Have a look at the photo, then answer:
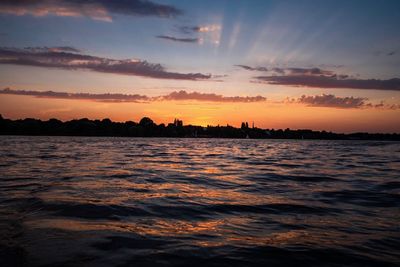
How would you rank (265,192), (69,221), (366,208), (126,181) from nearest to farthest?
(69,221)
(366,208)
(265,192)
(126,181)

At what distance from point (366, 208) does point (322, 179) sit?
22.2 feet

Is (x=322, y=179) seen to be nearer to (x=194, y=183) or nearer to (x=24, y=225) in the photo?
(x=194, y=183)

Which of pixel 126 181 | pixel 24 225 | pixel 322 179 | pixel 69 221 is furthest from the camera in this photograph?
pixel 322 179

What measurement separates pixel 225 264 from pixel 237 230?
2.00 m

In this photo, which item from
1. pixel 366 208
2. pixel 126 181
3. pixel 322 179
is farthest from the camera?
pixel 322 179

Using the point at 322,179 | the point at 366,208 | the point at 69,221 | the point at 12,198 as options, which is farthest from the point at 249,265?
the point at 322,179

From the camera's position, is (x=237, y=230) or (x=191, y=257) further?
(x=237, y=230)

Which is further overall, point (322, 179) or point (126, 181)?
point (322, 179)

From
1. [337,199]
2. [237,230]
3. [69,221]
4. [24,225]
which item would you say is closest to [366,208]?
[337,199]

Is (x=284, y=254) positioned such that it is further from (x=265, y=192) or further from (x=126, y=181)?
(x=126, y=181)

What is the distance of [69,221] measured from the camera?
7.45 m

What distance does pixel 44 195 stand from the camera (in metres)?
10.4

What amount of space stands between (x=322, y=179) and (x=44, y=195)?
1231 cm

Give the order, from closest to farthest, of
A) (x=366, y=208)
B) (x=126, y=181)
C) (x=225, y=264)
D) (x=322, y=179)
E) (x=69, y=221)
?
(x=225, y=264)
(x=69, y=221)
(x=366, y=208)
(x=126, y=181)
(x=322, y=179)
